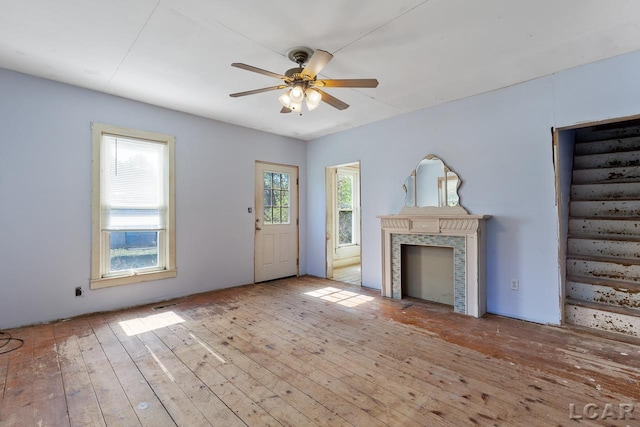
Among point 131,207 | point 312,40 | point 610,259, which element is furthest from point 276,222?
point 610,259

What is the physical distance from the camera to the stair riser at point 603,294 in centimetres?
293

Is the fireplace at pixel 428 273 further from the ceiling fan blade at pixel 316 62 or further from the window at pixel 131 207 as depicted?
the window at pixel 131 207

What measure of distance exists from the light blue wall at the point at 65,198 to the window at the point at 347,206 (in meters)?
3.08

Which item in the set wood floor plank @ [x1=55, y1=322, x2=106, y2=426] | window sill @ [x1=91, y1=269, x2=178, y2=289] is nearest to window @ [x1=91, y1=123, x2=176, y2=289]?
window sill @ [x1=91, y1=269, x2=178, y2=289]

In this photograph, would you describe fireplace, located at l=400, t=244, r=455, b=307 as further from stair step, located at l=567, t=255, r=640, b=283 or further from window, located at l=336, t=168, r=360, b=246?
window, located at l=336, t=168, r=360, b=246

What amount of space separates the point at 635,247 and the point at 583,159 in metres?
1.47

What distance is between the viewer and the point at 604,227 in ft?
11.6

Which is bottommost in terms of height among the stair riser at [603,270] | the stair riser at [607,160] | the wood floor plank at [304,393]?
the wood floor plank at [304,393]

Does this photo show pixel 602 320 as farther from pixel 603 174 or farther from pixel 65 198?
pixel 65 198

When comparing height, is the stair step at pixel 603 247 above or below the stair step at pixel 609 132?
below

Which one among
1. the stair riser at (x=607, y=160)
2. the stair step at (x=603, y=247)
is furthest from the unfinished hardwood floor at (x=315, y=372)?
the stair riser at (x=607, y=160)

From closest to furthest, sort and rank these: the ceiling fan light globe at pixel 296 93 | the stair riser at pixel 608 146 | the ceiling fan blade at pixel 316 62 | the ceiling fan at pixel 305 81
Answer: the ceiling fan blade at pixel 316 62, the ceiling fan at pixel 305 81, the ceiling fan light globe at pixel 296 93, the stair riser at pixel 608 146

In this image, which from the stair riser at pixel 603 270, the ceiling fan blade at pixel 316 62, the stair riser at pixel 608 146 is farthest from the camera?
the stair riser at pixel 608 146

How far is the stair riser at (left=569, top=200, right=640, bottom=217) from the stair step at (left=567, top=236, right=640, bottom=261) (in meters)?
0.41
